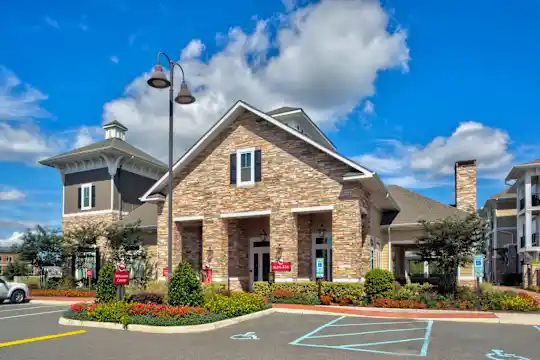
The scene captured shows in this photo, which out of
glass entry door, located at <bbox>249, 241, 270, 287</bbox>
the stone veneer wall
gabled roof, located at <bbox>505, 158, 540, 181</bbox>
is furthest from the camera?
gabled roof, located at <bbox>505, 158, 540, 181</bbox>

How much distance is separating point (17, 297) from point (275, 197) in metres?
12.9

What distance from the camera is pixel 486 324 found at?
48.7 ft

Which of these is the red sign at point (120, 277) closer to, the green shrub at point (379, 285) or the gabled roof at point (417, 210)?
the green shrub at point (379, 285)

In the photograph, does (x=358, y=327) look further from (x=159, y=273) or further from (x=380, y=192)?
(x=159, y=273)

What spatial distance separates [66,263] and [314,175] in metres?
16.8

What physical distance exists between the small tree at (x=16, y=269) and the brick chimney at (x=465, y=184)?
26.0 m

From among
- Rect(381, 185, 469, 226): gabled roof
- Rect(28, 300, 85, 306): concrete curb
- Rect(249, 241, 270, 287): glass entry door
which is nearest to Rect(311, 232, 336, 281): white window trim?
Rect(249, 241, 270, 287): glass entry door

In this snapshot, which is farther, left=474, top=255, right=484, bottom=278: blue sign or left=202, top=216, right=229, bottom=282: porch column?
left=202, top=216, right=229, bottom=282: porch column

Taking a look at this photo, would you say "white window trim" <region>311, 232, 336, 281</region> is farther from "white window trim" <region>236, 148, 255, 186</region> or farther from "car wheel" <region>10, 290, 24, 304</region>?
"car wheel" <region>10, 290, 24, 304</region>

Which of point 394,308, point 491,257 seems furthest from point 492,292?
point 491,257

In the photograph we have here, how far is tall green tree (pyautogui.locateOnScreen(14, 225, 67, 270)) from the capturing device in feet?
92.7

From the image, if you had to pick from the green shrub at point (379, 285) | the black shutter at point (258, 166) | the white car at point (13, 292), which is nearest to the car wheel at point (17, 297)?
the white car at point (13, 292)

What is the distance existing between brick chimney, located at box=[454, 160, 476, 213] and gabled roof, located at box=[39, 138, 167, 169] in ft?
63.1

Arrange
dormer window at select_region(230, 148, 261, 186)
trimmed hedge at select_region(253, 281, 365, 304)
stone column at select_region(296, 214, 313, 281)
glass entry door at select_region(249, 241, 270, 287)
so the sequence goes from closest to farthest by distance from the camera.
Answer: trimmed hedge at select_region(253, 281, 365, 304) < stone column at select_region(296, 214, 313, 281) < dormer window at select_region(230, 148, 261, 186) < glass entry door at select_region(249, 241, 270, 287)
